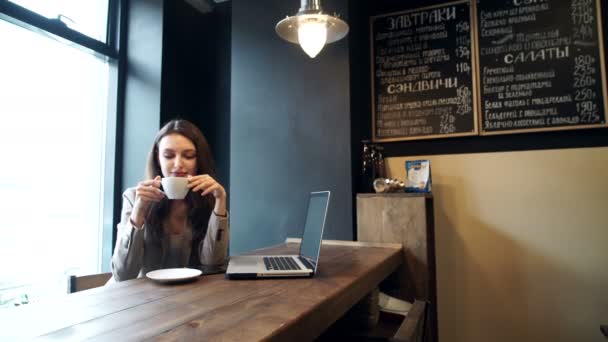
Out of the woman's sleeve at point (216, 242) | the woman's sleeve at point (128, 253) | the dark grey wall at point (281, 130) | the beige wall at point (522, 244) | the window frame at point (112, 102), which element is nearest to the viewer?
the woman's sleeve at point (128, 253)

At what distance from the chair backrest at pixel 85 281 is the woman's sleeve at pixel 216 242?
1.23ft

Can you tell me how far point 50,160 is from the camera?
2.20 m

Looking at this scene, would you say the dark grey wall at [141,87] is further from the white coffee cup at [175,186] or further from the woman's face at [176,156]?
the white coffee cup at [175,186]

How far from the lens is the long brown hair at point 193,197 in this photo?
4.55ft

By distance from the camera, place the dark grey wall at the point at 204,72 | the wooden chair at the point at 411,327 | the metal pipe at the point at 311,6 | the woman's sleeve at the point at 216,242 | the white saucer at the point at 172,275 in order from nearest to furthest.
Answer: the wooden chair at the point at 411,327 → the white saucer at the point at 172,275 → the woman's sleeve at the point at 216,242 → the metal pipe at the point at 311,6 → the dark grey wall at the point at 204,72

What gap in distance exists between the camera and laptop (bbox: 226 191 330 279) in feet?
3.37

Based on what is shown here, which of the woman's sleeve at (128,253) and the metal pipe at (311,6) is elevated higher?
the metal pipe at (311,6)

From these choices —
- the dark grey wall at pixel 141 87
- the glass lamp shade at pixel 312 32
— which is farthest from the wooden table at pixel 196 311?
the dark grey wall at pixel 141 87

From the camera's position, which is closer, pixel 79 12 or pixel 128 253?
pixel 128 253

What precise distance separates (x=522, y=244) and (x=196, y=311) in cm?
186

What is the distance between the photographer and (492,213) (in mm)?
2010

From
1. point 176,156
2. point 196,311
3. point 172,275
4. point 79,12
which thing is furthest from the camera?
point 79,12

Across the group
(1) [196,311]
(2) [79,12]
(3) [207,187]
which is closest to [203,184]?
(3) [207,187]

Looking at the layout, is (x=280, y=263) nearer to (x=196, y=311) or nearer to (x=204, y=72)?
(x=196, y=311)
